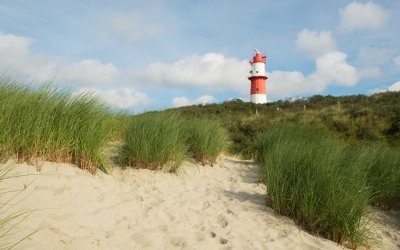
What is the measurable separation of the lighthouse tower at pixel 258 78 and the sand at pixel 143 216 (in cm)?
2614

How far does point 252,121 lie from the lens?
1936 centimetres

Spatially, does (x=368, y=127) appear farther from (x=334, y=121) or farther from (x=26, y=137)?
(x=26, y=137)

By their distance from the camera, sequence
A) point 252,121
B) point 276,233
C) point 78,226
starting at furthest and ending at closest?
point 252,121
point 276,233
point 78,226

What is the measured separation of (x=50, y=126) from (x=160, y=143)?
170 centimetres

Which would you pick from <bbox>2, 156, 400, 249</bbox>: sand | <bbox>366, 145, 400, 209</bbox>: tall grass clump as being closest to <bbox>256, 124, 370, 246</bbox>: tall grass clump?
<bbox>2, 156, 400, 249</bbox>: sand

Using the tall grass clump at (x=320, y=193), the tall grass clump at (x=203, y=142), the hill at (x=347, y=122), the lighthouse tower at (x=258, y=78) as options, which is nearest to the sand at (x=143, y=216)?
the tall grass clump at (x=320, y=193)

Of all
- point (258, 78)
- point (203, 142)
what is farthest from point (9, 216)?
point (258, 78)

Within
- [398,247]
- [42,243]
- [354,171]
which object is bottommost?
[398,247]

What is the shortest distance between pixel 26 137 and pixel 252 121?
15753 mm

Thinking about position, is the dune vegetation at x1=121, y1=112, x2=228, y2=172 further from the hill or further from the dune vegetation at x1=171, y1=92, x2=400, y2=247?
the hill

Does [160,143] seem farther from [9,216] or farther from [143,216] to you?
[9,216]

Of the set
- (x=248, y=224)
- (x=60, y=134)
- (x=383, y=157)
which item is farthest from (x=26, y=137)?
(x=383, y=157)

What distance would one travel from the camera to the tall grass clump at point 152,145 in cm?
567

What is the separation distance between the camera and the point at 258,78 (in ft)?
104
